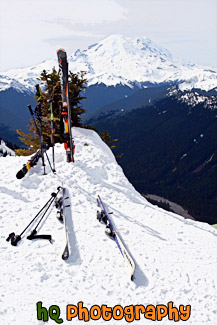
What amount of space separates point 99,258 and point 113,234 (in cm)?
125

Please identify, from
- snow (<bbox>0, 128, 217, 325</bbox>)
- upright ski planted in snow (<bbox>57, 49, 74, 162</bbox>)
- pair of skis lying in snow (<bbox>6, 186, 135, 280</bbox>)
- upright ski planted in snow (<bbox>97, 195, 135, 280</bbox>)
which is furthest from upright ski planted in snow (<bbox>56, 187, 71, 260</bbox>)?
upright ski planted in snow (<bbox>57, 49, 74, 162</bbox>)

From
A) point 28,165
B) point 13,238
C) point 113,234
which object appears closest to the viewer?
point 13,238

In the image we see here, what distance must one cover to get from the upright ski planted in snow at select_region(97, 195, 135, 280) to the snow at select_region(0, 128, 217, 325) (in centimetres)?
18

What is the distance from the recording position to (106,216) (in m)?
9.88

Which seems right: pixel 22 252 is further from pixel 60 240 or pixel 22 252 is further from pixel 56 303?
pixel 56 303

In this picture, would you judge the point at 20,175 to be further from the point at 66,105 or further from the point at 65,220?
the point at 66,105

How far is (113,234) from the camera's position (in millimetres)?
8992

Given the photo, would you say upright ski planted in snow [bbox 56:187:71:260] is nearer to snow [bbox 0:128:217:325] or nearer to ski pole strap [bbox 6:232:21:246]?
snow [bbox 0:128:217:325]

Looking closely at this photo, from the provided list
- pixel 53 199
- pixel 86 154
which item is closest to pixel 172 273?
pixel 53 199

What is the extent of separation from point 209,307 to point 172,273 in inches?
50.8

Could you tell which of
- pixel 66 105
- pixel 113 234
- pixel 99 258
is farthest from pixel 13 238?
pixel 66 105

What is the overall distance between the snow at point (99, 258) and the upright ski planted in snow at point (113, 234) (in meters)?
0.18

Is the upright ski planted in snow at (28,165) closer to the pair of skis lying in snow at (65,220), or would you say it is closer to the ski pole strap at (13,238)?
the pair of skis lying in snow at (65,220)

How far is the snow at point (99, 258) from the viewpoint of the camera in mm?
6504
